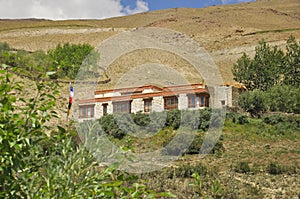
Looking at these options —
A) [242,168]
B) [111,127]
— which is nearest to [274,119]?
[242,168]

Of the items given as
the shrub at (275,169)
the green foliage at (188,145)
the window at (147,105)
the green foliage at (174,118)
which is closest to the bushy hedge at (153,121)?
the green foliage at (174,118)

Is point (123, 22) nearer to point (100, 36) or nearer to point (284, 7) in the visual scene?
point (100, 36)

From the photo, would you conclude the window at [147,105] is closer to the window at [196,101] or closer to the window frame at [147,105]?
the window frame at [147,105]

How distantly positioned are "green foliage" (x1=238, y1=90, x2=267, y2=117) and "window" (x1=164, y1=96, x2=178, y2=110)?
7.11 m

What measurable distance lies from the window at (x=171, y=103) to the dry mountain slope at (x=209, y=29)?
34.2m

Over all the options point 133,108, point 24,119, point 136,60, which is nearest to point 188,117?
point 133,108

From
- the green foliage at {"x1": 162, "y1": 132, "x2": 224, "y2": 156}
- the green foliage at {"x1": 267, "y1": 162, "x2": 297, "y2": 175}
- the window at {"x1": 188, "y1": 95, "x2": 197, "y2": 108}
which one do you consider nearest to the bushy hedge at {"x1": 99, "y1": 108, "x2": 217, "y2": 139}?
the window at {"x1": 188, "y1": 95, "x2": 197, "y2": 108}

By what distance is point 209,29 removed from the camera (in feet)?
349

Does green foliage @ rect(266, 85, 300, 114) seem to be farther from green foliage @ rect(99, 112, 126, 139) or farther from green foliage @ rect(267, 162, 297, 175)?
green foliage @ rect(267, 162, 297, 175)

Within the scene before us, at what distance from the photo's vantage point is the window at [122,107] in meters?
29.4

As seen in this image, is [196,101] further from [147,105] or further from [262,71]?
[262,71]

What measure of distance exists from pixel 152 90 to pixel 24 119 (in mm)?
27257

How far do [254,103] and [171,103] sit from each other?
782cm

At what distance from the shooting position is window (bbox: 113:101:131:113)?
29.4 meters
